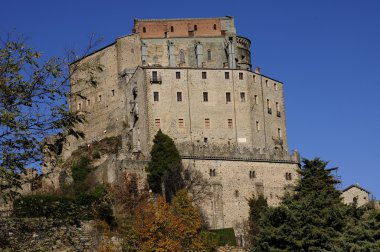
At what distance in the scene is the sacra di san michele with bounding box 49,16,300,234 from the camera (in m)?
68.4

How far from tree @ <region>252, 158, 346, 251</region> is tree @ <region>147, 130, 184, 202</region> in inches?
897

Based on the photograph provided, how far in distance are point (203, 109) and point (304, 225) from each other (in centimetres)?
3775

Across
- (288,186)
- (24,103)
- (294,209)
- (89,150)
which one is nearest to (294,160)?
(288,186)

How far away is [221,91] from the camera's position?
77.2 metres

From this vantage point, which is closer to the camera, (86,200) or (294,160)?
(86,200)

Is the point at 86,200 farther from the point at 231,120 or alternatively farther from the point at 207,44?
the point at 207,44

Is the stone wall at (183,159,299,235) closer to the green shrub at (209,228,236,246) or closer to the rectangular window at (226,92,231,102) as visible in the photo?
the green shrub at (209,228,236,246)

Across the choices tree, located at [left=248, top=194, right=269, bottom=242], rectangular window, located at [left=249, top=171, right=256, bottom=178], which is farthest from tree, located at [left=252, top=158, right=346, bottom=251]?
rectangular window, located at [left=249, top=171, right=256, bottom=178]

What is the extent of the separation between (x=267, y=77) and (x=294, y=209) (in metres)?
42.6

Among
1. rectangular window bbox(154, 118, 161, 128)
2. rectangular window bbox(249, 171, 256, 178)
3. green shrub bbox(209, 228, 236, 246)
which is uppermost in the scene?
rectangular window bbox(154, 118, 161, 128)

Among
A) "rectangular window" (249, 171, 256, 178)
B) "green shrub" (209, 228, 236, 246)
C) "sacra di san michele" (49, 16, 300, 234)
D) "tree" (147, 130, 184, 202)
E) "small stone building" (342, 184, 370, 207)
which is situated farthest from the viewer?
"small stone building" (342, 184, 370, 207)

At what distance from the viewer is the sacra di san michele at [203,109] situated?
225 feet

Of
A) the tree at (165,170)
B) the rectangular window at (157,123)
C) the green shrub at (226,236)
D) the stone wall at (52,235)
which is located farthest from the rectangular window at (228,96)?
the stone wall at (52,235)

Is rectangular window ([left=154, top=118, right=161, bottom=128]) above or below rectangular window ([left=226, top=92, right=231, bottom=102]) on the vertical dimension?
below
